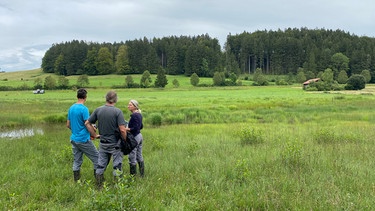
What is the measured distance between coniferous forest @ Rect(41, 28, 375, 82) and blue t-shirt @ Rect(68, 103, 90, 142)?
109547 millimetres

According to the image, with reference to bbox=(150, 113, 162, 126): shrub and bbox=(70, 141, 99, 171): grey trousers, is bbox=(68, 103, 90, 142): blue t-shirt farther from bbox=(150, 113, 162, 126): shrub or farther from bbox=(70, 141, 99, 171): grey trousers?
bbox=(150, 113, 162, 126): shrub

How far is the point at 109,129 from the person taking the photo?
6.73 m

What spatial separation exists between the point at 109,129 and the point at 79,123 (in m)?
0.85

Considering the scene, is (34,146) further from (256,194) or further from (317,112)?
(317,112)

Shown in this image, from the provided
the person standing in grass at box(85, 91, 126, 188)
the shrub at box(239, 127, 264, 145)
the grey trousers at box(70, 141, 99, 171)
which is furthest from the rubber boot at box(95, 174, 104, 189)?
the shrub at box(239, 127, 264, 145)

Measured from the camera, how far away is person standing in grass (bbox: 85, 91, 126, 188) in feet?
21.8

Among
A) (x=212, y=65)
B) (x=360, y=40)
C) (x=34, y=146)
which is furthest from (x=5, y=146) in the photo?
(x=360, y=40)

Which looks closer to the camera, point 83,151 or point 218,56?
point 83,151

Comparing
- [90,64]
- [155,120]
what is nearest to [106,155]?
[155,120]

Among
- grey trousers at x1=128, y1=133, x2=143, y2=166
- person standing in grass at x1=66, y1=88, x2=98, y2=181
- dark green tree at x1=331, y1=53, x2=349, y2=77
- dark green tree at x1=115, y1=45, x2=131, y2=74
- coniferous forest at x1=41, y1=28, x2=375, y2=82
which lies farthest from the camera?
dark green tree at x1=115, y1=45, x2=131, y2=74

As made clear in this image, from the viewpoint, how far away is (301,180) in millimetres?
6457

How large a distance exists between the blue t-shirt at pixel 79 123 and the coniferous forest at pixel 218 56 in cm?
10955

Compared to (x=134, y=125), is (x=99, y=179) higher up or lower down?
lower down

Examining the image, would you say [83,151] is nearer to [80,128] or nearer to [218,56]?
[80,128]
